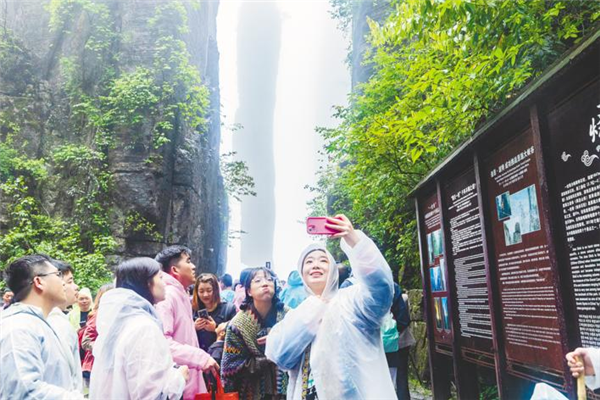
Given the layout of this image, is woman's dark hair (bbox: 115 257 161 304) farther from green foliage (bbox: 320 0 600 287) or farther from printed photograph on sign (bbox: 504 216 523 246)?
green foliage (bbox: 320 0 600 287)

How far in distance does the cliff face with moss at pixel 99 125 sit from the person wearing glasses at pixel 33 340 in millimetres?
10412

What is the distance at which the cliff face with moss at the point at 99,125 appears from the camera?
14.0 metres

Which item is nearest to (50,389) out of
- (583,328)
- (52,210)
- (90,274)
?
(583,328)

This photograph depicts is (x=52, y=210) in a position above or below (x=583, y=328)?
above

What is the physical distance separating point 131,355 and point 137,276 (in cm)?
47

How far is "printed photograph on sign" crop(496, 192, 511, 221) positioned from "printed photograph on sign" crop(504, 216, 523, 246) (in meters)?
0.05

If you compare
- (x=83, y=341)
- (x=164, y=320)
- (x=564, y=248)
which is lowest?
(x=83, y=341)

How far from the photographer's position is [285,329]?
2.45 metres

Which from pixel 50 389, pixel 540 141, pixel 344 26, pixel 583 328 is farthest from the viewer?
pixel 344 26

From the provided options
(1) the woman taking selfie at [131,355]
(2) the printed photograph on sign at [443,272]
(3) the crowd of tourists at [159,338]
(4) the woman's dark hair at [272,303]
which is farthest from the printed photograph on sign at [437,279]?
(1) the woman taking selfie at [131,355]

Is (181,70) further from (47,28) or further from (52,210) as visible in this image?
(52,210)

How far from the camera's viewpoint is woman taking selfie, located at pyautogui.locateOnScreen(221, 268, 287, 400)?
3236 millimetres

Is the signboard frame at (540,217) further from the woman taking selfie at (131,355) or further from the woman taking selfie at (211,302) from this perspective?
the woman taking selfie at (211,302)

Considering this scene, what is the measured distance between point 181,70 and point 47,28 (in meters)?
5.48
